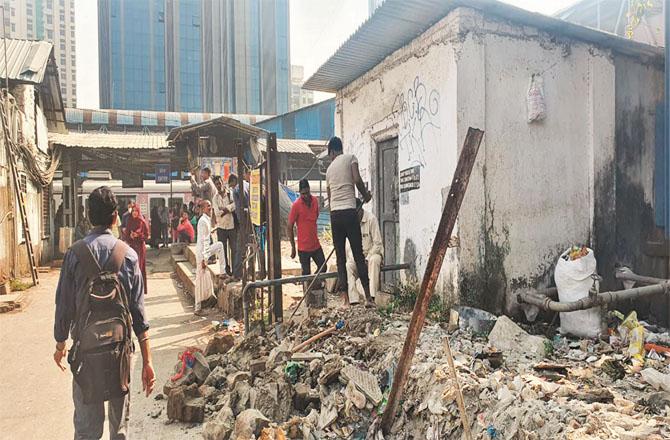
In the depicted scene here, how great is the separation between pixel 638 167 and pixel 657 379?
409 cm

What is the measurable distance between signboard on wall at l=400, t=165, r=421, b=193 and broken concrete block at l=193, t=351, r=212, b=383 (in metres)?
3.39

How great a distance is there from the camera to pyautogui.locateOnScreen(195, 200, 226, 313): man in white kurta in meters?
7.64

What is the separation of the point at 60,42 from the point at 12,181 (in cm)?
6848

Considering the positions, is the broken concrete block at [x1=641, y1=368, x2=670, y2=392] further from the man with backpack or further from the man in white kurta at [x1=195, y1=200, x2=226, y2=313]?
the man in white kurta at [x1=195, y1=200, x2=226, y2=313]

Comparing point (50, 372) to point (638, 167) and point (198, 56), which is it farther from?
point (198, 56)

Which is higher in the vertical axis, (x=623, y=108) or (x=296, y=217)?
(x=623, y=108)

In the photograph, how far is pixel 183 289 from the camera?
1034 cm

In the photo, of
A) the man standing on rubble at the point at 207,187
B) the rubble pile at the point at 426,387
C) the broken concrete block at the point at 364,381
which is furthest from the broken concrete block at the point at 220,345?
the man standing on rubble at the point at 207,187

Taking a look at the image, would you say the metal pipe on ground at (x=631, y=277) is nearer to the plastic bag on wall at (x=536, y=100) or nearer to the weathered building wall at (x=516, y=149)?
the weathered building wall at (x=516, y=149)

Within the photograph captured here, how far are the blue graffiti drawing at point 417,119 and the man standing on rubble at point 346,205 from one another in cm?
99

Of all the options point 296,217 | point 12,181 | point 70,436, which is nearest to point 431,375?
point 70,436

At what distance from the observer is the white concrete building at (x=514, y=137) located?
5223mm

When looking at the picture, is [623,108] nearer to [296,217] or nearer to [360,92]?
[360,92]

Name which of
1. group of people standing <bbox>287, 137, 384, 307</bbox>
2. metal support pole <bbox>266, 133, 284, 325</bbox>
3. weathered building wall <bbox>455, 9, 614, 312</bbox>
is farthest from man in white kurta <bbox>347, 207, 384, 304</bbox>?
weathered building wall <bbox>455, 9, 614, 312</bbox>
